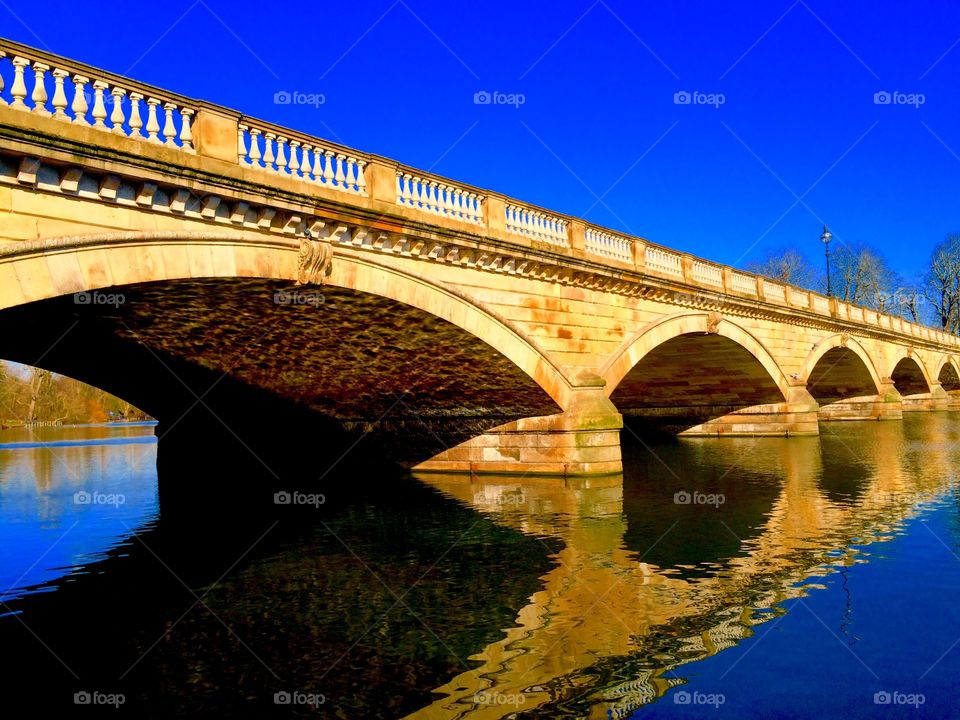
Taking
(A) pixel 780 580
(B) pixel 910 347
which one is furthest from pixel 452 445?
(B) pixel 910 347

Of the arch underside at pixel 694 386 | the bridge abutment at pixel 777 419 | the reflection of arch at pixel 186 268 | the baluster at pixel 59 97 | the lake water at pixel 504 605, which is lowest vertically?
the lake water at pixel 504 605

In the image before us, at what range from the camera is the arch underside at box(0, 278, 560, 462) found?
11523 millimetres

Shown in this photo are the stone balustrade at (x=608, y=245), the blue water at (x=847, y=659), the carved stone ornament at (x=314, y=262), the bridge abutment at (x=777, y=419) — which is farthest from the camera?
the bridge abutment at (x=777, y=419)

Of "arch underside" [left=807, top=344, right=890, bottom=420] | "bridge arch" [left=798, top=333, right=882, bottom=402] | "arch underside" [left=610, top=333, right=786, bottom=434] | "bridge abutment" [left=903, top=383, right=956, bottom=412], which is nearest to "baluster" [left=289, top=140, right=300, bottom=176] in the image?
"arch underside" [left=610, top=333, right=786, bottom=434]

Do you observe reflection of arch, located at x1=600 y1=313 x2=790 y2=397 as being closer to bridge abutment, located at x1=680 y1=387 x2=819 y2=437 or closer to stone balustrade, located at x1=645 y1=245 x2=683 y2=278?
bridge abutment, located at x1=680 y1=387 x2=819 y2=437

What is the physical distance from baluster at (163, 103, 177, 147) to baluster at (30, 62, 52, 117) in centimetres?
143

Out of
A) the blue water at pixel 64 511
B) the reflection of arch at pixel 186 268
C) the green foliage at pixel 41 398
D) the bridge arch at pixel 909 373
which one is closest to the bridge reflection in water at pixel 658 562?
the reflection of arch at pixel 186 268

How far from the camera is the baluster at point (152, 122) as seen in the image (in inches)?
354

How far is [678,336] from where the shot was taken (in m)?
22.0

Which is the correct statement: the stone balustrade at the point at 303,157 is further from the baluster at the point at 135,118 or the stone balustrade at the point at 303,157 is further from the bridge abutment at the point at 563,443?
the bridge abutment at the point at 563,443

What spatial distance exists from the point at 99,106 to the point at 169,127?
959 millimetres

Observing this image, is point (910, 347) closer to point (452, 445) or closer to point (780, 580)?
point (452, 445)

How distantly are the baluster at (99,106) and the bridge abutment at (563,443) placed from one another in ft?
35.0

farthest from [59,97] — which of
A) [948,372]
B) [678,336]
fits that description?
[948,372]
